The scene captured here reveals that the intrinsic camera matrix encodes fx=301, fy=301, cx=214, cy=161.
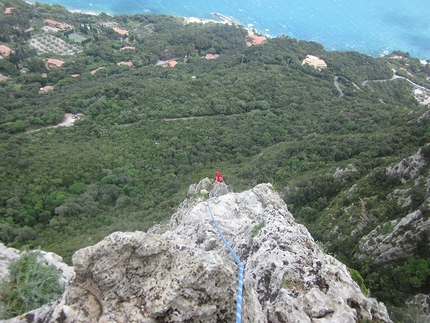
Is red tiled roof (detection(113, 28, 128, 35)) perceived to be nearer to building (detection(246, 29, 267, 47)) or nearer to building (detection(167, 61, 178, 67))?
building (detection(167, 61, 178, 67))

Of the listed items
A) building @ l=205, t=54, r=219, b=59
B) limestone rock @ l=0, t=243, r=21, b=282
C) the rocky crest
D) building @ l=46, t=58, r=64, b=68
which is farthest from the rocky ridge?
building @ l=46, t=58, r=64, b=68

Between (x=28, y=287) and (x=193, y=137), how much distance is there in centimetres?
3304

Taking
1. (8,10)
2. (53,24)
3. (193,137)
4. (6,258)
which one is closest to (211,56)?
(53,24)

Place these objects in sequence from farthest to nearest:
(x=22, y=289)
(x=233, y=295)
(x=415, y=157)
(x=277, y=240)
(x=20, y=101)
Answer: (x=20, y=101) → (x=415, y=157) → (x=277, y=240) → (x=22, y=289) → (x=233, y=295)

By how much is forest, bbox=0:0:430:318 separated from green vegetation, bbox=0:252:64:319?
12336mm

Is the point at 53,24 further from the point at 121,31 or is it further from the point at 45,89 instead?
the point at 45,89

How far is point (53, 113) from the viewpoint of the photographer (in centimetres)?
4106

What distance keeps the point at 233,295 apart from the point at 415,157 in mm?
17299

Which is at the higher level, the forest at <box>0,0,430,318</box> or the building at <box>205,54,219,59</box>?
the building at <box>205,54,219,59</box>

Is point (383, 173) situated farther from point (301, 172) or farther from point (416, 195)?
point (301, 172)

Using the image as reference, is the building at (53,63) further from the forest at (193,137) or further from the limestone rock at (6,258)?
the limestone rock at (6,258)

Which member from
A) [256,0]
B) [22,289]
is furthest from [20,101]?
[256,0]

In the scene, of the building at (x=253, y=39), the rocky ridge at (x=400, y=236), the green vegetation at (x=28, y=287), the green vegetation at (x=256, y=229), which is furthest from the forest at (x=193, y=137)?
the green vegetation at (x=28, y=287)

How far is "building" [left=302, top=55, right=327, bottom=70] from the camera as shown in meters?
60.8
